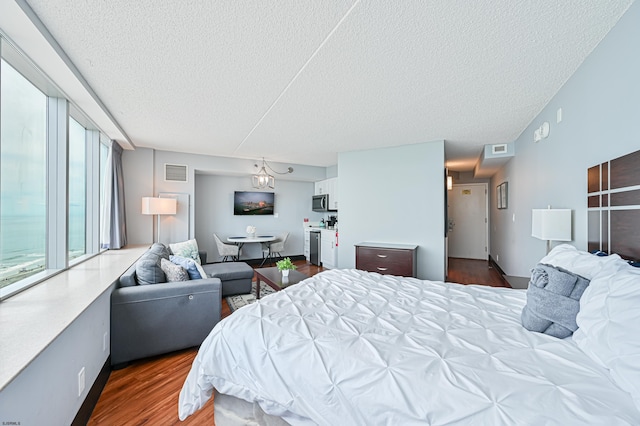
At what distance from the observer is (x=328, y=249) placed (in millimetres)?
5855

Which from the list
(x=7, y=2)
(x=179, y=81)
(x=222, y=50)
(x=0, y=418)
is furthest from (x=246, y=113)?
(x=0, y=418)

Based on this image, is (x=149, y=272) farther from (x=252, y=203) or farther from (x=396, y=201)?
(x=252, y=203)

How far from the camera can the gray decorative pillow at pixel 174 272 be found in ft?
8.48

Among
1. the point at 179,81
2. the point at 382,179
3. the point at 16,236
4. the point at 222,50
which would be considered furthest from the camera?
the point at 382,179

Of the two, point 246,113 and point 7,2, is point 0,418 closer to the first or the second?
point 7,2

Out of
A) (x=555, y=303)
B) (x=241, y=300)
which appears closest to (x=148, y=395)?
(x=241, y=300)

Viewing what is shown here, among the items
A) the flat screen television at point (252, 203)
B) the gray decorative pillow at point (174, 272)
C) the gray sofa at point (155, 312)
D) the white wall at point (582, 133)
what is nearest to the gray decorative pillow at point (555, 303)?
the white wall at point (582, 133)

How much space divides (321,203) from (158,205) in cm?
360

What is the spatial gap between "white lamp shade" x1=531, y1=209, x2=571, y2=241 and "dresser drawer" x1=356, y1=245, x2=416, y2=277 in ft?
6.00

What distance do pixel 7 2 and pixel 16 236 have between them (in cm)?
161

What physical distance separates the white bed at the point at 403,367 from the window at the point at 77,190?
9.32ft

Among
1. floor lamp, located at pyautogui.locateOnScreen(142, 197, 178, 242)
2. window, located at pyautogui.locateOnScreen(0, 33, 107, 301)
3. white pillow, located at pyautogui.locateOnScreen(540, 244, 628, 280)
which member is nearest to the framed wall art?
white pillow, located at pyautogui.locateOnScreen(540, 244, 628, 280)

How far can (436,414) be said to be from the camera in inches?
36.4

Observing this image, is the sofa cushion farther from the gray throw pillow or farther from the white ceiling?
the white ceiling
